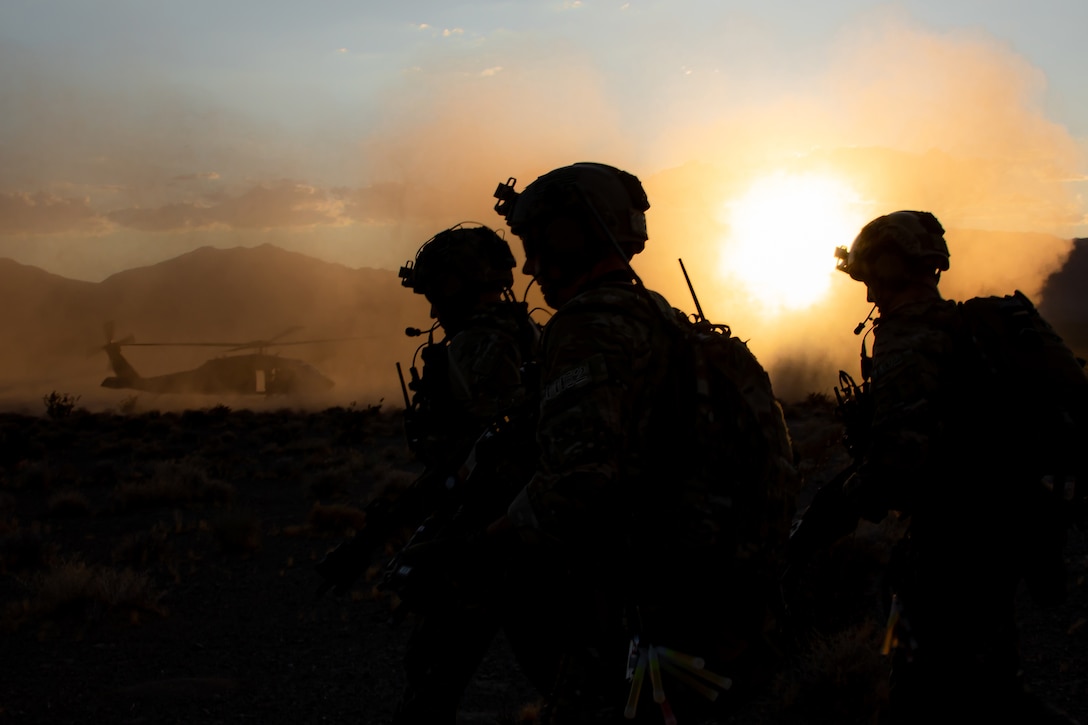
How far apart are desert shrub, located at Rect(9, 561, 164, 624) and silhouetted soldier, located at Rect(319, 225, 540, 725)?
5.12 m

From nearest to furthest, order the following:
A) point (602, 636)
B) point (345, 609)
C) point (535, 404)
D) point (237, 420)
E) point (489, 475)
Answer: point (602, 636)
point (535, 404)
point (489, 475)
point (345, 609)
point (237, 420)

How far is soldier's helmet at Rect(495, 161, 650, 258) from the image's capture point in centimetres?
255

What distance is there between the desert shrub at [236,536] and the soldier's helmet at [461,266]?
7.41 m

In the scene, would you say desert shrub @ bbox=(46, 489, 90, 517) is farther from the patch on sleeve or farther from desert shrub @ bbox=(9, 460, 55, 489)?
the patch on sleeve

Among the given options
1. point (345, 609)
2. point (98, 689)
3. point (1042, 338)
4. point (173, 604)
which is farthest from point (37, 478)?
point (1042, 338)

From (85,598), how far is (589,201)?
7.45m

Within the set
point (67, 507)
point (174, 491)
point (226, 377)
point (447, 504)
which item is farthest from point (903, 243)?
point (226, 377)

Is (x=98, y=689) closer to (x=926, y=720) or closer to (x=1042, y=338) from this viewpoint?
(x=926, y=720)

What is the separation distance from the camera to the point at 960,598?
3318 mm

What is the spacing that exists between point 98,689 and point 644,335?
568cm

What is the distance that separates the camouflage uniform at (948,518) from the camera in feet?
10.7

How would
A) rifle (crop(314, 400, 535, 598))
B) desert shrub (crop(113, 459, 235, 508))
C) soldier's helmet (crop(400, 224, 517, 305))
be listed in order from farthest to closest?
1. desert shrub (crop(113, 459, 235, 508))
2. soldier's helmet (crop(400, 224, 517, 305))
3. rifle (crop(314, 400, 535, 598))

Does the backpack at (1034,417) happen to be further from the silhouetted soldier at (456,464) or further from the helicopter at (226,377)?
the helicopter at (226,377)

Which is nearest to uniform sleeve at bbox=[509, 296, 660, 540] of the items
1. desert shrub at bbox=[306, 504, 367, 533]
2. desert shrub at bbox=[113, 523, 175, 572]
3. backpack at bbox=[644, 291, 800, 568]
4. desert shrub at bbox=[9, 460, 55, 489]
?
backpack at bbox=[644, 291, 800, 568]
